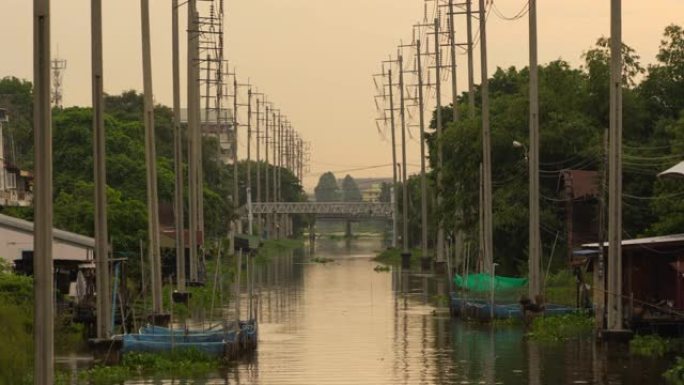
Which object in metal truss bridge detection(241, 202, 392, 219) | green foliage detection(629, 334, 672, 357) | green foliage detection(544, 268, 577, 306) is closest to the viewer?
green foliage detection(629, 334, 672, 357)

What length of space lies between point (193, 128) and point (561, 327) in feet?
81.4

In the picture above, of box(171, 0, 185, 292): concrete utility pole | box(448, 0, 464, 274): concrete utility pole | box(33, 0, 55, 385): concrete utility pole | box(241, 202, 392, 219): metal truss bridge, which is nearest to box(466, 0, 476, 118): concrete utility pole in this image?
box(448, 0, 464, 274): concrete utility pole

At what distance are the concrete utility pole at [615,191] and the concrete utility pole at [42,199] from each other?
19862 mm

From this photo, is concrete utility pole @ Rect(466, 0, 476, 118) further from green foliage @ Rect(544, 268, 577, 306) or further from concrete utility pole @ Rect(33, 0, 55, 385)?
concrete utility pole @ Rect(33, 0, 55, 385)

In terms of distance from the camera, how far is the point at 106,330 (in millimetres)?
33938

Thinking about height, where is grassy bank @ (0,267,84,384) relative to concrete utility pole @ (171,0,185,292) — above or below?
below

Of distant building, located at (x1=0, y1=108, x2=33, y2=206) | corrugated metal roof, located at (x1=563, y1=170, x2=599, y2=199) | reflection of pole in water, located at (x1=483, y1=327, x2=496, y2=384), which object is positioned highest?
distant building, located at (x1=0, y1=108, x2=33, y2=206)

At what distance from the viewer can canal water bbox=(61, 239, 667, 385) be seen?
106ft

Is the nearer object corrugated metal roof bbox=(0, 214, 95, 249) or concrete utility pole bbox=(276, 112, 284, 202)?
corrugated metal roof bbox=(0, 214, 95, 249)

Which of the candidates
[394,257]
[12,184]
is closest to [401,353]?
[12,184]

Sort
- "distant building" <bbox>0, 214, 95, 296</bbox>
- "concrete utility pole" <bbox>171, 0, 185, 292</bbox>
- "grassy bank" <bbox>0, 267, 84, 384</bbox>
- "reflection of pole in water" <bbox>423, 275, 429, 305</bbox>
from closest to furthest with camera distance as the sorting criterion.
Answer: "grassy bank" <bbox>0, 267, 84, 384</bbox> → "distant building" <bbox>0, 214, 95, 296</bbox> → "concrete utility pole" <bbox>171, 0, 185, 292</bbox> → "reflection of pole in water" <bbox>423, 275, 429, 305</bbox>

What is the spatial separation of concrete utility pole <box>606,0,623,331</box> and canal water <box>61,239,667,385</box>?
1177 mm

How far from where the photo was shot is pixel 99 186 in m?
34.2

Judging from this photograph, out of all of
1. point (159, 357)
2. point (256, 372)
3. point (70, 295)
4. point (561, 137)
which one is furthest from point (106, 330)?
point (561, 137)
